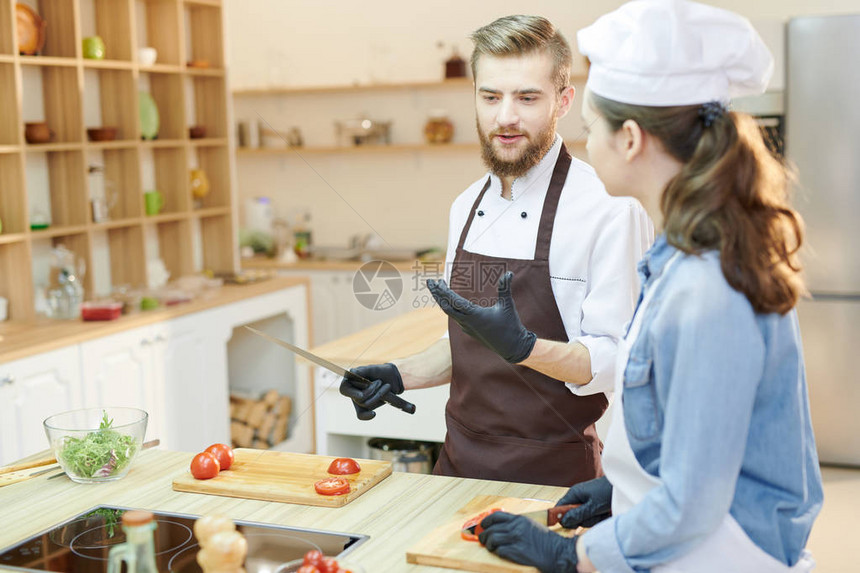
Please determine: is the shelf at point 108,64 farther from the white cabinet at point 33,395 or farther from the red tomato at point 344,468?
the red tomato at point 344,468

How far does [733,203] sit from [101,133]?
2.97 meters

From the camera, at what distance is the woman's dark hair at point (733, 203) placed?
Answer: 99 centimetres

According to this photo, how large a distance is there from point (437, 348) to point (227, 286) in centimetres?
231

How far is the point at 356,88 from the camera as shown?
5051 millimetres

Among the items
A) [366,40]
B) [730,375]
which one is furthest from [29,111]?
[730,375]

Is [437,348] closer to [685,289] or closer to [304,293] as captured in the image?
[685,289]

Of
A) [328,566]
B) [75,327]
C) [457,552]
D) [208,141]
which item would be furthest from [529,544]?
[208,141]

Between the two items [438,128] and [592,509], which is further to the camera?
[438,128]

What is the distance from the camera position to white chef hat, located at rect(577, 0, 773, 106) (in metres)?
1.04

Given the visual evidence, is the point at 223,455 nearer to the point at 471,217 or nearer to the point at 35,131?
the point at 471,217

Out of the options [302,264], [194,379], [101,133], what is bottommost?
[194,379]

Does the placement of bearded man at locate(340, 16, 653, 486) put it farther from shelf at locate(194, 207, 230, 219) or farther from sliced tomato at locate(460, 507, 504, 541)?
shelf at locate(194, 207, 230, 219)

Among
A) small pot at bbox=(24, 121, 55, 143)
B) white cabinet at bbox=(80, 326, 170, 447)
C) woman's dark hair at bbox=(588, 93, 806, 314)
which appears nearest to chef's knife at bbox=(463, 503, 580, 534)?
woman's dark hair at bbox=(588, 93, 806, 314)

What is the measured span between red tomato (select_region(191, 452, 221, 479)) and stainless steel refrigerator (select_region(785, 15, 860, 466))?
2.91 metres
